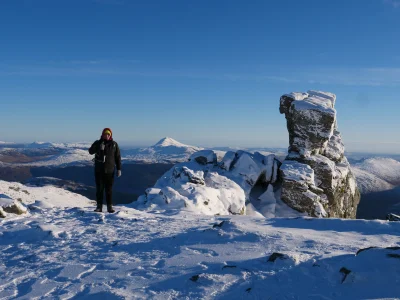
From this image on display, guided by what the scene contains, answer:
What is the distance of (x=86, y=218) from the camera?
12.3 meters

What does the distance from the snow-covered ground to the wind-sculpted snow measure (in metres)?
0.02

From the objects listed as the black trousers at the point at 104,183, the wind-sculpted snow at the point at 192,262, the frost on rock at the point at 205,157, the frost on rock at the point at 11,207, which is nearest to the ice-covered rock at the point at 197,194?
the frost on rock at the point at 205,157

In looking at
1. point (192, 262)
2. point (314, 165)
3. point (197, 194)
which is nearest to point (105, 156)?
point (192, 262)

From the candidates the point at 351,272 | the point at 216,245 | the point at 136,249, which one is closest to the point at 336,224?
the point at 216,245

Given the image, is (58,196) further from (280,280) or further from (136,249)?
(280,280)

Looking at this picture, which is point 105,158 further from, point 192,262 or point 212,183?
point 212,183

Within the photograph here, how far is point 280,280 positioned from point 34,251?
6261 mm

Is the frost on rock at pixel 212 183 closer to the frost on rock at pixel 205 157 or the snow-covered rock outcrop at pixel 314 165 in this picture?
the frost on rock at pixel 205 157

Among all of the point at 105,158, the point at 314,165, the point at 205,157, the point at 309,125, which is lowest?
the point at 314,165

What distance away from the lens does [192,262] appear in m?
6.96

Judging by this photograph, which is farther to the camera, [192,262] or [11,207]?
[11,207]

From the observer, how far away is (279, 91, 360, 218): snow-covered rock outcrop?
31078 millimetres

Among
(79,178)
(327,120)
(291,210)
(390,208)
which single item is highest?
(327,120)

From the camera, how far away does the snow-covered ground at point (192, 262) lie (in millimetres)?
5492
